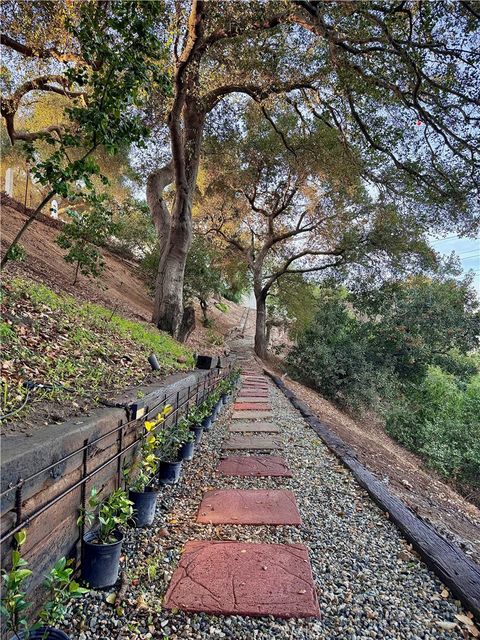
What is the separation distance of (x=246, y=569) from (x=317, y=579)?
350 mm

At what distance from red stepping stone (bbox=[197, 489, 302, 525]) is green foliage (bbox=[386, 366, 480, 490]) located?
6.33 m

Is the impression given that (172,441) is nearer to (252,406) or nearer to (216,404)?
(216,404)

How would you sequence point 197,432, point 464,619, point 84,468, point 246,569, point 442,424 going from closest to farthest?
point 464,619 < point 84,468 < point 246,569 < point 197,432 < point 442,424

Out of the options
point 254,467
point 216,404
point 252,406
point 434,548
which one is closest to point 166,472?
point 254,467

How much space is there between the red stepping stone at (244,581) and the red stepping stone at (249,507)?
256 millimetres

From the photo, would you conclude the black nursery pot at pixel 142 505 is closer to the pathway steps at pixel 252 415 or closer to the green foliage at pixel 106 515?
the green foliage at pixel 106 515

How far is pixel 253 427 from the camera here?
14.9ft

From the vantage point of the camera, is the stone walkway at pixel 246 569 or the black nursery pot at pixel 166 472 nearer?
the stone walkway at pixel 246 569

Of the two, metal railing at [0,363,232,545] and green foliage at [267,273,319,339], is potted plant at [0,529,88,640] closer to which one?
metal railing at [0,363,232,545]

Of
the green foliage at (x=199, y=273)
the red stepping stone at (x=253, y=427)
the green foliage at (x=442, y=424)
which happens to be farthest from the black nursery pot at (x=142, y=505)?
the green foliage at (x=199, y=273)

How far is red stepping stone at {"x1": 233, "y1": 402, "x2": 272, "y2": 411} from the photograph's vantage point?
5.56 meters

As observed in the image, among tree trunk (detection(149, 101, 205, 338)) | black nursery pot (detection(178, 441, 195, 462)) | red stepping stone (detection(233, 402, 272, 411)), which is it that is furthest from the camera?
tree trunk (detection(149, 101, 205, 338))

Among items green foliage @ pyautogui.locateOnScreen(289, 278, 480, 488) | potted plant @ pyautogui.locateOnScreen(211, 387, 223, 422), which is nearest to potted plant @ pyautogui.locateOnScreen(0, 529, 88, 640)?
potted plant @ pyautogui.locateOnScreen(211, 387, 223, 422)

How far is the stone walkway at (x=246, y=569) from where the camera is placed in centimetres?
158
